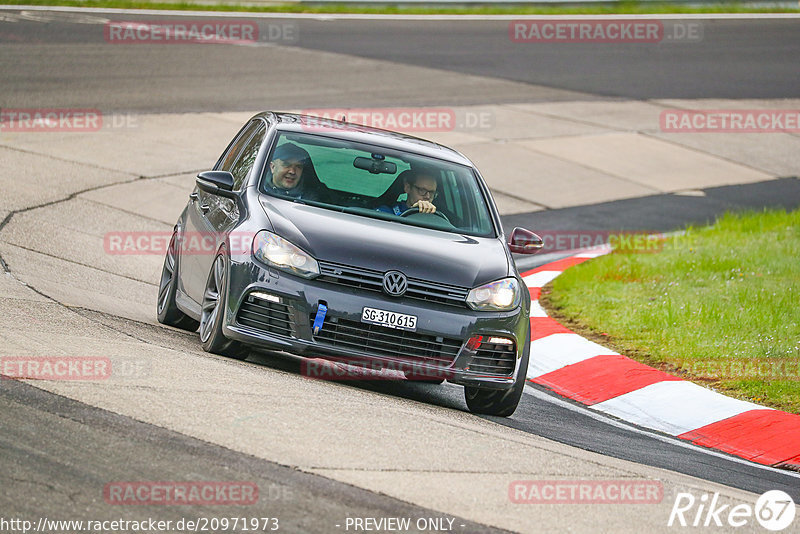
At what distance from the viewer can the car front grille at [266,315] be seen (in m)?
7.30

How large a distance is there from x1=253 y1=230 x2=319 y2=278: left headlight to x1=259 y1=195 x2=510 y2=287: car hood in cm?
4

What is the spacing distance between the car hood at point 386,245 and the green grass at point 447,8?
72.2 feet

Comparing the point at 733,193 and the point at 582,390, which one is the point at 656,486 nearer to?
the point at 582,390

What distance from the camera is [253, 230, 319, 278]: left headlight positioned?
7297 millimetres

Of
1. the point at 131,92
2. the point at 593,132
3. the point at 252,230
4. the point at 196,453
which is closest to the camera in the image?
the point at 196,453

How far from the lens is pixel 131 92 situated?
65.7ft

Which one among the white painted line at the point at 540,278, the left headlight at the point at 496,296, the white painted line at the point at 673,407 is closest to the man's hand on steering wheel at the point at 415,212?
the left headlight at the point at 496,296

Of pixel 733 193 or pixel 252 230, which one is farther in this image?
pixel 733 193

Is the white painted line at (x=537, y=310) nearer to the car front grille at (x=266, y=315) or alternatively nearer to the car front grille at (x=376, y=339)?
the car front grille at (x=376, y=339)

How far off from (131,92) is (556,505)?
1589cm

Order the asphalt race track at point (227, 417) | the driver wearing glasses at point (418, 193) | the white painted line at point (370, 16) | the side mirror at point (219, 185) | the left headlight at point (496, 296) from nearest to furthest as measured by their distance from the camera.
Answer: the asphalt race track at point (227, 417), the left headlight at point (496, 296), the side mirror at point (219, 185), the driver wearing glasses at point (418, 193), the white painted line at point (370, 16)

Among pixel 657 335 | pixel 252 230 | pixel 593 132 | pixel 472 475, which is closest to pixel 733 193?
pixel 593 132

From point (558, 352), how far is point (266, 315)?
359 cm

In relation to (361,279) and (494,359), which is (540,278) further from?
(361,279)
